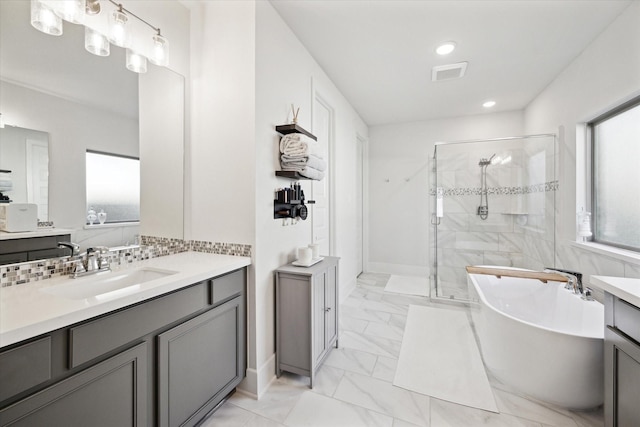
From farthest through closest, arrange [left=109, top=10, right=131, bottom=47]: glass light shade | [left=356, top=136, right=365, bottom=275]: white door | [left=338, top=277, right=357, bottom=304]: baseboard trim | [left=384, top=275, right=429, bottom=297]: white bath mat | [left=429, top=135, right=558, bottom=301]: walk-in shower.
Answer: [left=356, top=136, right=365, bottom=275]: white door → [left=384, top=275, right=429, bottom=297]: white bath mat → [left=338, top=277, right=357, bottom=304]: baseboard trim → [left=429, top=135, right=558, bottom=301]: walk-in shower → [left=109, top=10, right=131, bottom=47]: glass light shade

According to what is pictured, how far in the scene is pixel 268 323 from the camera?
189 cm

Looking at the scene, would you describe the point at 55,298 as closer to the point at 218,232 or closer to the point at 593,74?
the point at 218,232


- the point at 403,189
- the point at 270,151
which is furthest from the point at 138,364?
the point at 403,189

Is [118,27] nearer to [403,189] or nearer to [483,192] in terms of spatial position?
[483,192]

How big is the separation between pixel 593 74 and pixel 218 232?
3369 mm

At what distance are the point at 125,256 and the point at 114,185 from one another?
17.1 inches

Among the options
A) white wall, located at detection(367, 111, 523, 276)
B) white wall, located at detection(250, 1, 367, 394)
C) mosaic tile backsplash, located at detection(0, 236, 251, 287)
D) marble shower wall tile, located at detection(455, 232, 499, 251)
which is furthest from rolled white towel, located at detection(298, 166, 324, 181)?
white wall, located at detection(367, 111, 523, 276)

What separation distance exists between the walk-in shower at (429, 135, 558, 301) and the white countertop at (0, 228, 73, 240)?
3697mm

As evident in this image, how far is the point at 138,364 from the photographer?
114cm

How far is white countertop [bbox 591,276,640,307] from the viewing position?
3.66ft

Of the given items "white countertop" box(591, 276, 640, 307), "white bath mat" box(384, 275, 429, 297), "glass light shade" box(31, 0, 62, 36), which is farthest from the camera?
"white bath mat" box(384, 275, 429, 297)

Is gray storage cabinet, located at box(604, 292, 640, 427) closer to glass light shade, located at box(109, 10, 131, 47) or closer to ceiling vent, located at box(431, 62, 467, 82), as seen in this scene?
ceiling vent, located at box(431, 62, 467, 82)

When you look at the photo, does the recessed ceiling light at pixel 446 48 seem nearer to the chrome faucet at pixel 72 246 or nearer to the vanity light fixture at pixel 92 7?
the vanity light fixture at pixel 92 7

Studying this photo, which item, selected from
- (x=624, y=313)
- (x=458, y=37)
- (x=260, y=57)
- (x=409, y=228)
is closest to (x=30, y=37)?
(x=260, y=57)
